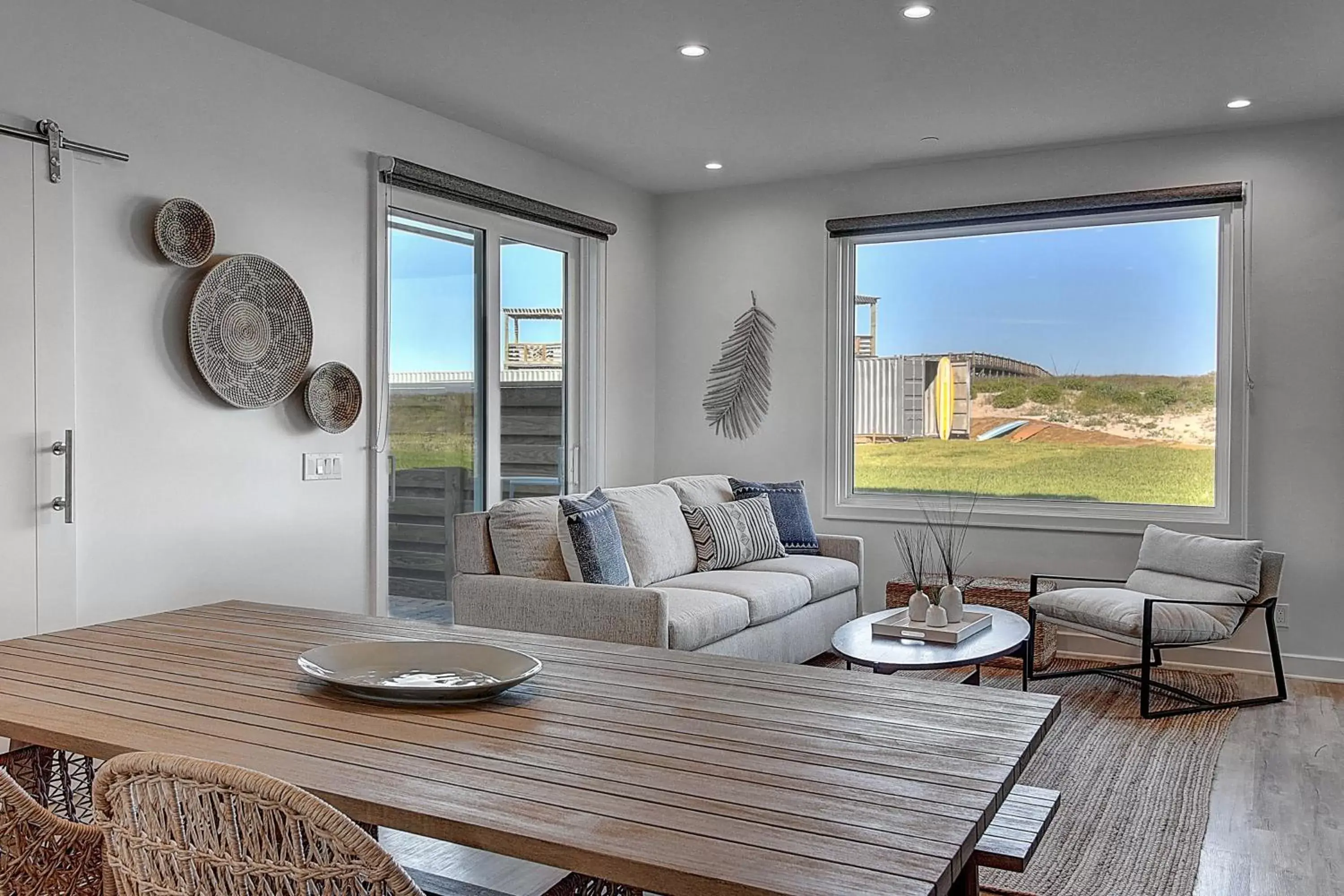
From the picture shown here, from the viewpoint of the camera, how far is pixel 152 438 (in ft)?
11.9

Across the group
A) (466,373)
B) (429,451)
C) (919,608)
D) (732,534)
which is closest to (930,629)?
(919,608)

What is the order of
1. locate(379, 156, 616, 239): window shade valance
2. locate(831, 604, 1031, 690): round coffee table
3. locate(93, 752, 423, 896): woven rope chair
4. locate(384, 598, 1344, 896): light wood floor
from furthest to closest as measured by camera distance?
locate(379, 156, 616, 239): window shade valance, locate(831, 604, 1031, 690): round coffee table, locate(384, 598, 1344, 896): light wood floor, locate(93, 752, 423, 896): woven rope chair

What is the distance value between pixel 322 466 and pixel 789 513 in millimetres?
2295

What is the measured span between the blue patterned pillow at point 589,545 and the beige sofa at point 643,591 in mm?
62

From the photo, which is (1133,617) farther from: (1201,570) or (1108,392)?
(1108,392)

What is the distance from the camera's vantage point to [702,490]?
521 centimetres

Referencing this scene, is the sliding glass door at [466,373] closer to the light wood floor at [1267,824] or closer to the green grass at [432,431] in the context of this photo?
the green grass at [432,431]

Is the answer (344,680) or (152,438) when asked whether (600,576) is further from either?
(344,680)

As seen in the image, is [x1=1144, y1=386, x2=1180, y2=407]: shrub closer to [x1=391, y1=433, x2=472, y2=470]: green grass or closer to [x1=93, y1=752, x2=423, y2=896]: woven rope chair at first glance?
[x1=391, y1=433, x2=472, y2=470]: green grass

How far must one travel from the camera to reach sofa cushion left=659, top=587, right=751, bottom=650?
378 cm

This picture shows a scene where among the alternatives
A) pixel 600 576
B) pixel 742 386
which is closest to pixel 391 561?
pixel 600 576

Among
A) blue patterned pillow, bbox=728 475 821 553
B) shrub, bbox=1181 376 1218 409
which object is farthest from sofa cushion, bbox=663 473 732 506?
shrub, bbox=1181 376 1218 409

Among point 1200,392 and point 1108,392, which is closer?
point 1200,392

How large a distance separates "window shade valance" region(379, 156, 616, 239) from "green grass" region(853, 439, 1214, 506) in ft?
6.51
